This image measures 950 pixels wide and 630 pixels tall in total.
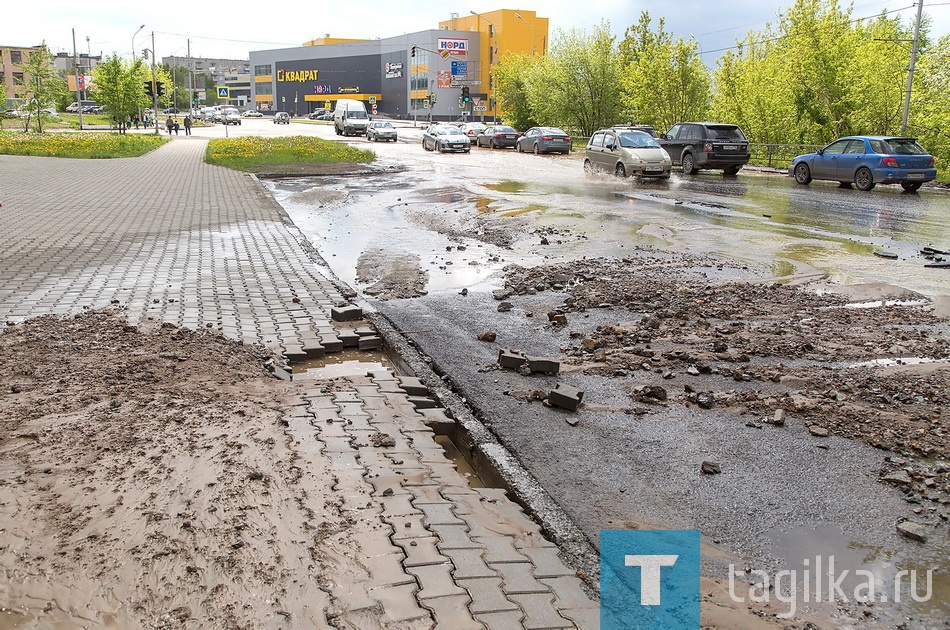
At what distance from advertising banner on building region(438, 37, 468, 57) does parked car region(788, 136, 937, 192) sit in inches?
3061

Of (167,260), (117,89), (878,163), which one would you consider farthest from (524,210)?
(117,89)

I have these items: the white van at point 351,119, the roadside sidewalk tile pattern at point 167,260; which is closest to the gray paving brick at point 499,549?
the roadside sidewalk tile pattern at point 167,260

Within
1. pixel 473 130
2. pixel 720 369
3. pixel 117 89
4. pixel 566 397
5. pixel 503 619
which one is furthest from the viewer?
pixel 473 130

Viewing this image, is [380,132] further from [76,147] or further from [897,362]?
[897,362]

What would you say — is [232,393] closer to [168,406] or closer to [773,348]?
[168,406]

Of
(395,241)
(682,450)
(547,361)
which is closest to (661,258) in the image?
(395,241)

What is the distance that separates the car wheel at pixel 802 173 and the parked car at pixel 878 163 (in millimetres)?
748

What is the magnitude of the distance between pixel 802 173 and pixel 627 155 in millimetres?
6191

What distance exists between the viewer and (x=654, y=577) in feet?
11.2

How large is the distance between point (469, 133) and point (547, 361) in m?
48.7

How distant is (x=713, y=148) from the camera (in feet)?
92.5

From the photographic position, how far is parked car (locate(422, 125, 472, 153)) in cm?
4256

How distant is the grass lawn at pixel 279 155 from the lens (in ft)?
94.4

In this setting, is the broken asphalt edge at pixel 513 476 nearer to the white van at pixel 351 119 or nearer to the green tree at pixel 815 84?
the green tree at pixel 815 84
